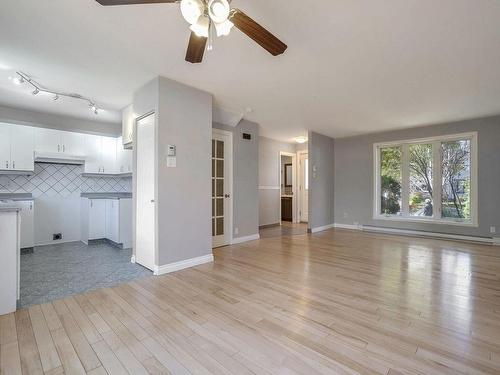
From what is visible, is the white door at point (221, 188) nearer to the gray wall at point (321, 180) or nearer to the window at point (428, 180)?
the gray wall at point (321, 180)

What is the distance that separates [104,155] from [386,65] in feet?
16.7

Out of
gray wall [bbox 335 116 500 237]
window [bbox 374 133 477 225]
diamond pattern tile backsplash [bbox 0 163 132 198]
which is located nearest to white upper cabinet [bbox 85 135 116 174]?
diamond pattern tile backsplash [bbox 0 163 132 198]

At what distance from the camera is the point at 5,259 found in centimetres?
214

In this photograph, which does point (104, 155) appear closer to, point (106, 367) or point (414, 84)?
point (106, 367)

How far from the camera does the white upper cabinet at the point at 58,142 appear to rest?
437 cm

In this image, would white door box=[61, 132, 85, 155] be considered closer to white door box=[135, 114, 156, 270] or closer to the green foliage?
white door box=[135, 114, 156, 270]

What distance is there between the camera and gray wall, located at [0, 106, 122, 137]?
13.7 feet

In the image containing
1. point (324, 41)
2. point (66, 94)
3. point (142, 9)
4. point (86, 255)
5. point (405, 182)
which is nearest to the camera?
point (142, 9)

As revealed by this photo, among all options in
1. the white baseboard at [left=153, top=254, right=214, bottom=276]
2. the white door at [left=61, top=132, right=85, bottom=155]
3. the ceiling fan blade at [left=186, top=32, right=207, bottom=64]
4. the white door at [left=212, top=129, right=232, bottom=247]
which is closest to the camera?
the ceiling fan blade at [left=186, top=32, right=207, bottom=64]

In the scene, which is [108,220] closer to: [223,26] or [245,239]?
[245,239]

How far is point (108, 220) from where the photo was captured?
4.75m

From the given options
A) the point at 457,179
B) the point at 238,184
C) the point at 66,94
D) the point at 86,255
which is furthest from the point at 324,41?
the point at 457,179

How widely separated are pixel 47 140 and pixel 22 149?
39 cm

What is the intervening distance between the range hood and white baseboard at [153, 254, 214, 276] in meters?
3.10
